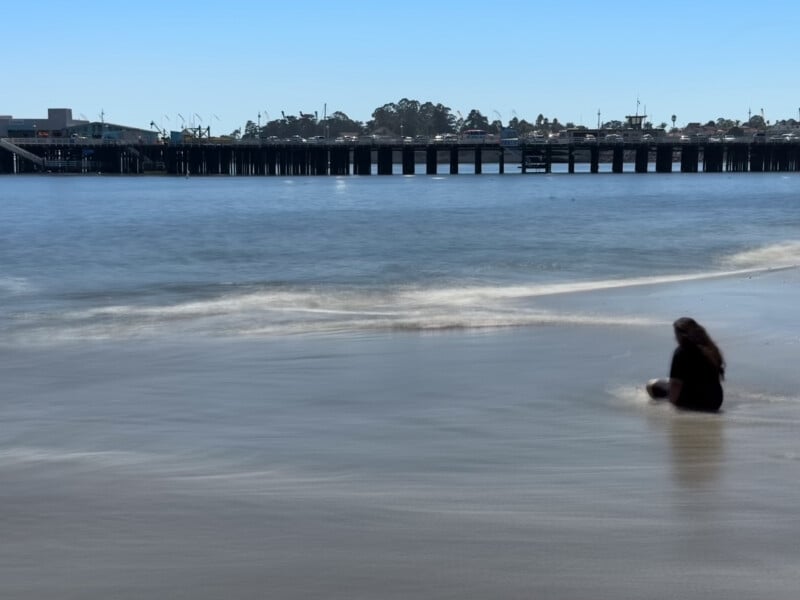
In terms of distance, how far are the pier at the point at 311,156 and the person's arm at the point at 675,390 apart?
123m

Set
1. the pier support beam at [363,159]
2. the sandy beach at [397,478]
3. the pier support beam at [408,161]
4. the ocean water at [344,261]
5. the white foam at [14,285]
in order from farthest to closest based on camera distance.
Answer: the pier support beam at [408,161], the pier support beam at [363,159], the white foam at [14,285], the ocean water at [344,261], the sandy beach at [397,478]

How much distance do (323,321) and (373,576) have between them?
405 inches

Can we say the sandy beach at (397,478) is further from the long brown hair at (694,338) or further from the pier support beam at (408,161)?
the pier support beam at (408,161)

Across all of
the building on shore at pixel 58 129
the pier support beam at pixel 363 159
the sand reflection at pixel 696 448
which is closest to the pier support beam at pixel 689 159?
the pier support beam at pixel 363 159

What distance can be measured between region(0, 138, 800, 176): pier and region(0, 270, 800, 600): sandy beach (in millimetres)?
→ 121416

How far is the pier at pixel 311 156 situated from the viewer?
13475cm

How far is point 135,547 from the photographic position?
5914 millimetres

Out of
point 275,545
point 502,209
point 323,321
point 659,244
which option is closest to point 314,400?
point 275,545

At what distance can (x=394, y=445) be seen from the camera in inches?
Answer: 316

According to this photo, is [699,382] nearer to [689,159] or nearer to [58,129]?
[689,159]

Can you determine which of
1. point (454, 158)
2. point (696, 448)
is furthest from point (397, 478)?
point (454, 158)

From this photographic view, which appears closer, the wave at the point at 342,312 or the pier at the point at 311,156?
the wave at the point at 342,312

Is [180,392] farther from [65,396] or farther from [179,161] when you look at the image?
[179,161]

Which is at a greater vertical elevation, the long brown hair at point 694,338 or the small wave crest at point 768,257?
the long brown hair at point 694,338
